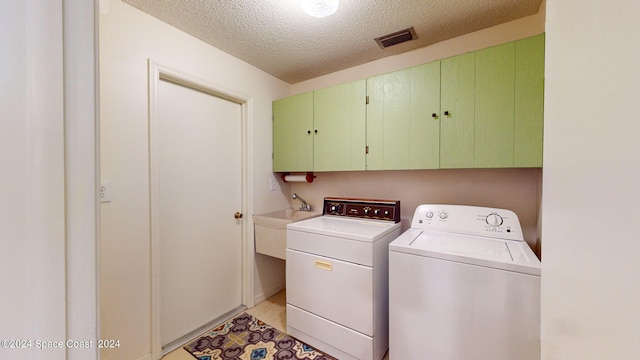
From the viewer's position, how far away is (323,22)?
1.68 m

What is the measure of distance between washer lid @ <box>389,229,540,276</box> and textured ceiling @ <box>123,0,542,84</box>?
1545 millimetres

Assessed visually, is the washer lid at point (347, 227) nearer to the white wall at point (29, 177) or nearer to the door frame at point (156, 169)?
the door frame at point (156, 169)

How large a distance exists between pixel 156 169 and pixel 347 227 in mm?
1485

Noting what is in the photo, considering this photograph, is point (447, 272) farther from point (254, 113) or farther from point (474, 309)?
point (254, 113)

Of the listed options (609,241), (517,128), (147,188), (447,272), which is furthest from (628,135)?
(147,188)

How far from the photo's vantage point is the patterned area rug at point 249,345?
1708 mm

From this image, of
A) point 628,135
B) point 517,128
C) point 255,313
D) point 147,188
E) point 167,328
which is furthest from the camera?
point 255,313

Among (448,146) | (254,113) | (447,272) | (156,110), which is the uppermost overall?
(254,113)

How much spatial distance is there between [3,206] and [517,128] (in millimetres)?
2047

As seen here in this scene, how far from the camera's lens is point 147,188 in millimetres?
1616

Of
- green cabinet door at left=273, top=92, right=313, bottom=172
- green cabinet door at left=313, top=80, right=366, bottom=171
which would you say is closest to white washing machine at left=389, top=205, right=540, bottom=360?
green cabinet door at left=313, top=80, right=366, bottom=171

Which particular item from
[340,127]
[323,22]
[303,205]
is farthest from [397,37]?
[303,205]

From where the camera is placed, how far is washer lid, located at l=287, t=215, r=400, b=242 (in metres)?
1.61

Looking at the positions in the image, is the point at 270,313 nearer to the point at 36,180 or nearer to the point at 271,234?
the point at 271,234
